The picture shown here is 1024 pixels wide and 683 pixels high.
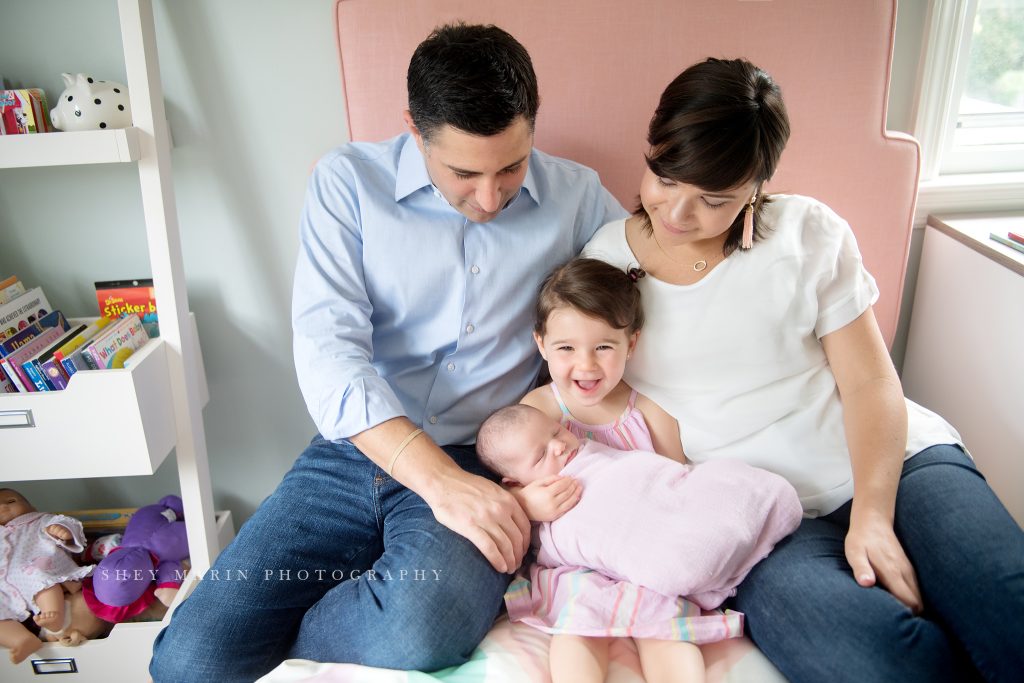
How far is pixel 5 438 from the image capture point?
139cm

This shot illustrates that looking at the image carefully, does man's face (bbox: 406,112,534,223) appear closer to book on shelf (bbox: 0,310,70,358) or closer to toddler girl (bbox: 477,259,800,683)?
toddler girl (bbox: 477,259,800,683)

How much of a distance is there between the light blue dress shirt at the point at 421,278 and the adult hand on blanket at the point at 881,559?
2.15 ft

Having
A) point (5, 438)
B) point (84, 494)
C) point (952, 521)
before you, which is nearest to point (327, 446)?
point (5, 438)

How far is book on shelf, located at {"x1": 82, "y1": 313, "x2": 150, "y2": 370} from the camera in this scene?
1419 mm

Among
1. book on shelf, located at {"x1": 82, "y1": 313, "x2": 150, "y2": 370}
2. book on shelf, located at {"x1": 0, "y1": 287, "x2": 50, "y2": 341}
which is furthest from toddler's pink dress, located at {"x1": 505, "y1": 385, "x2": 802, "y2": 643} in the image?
book on shelf, located at {"x1": 0, "y1": 287, "x2": 50, "y2": 341}

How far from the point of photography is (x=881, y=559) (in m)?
1.05

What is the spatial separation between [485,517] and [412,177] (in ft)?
2.01

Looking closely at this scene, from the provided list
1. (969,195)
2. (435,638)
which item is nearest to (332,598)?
(435,638)

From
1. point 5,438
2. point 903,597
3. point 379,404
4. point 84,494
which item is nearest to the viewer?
point 903,597

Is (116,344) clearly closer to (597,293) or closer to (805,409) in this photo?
(597,293)

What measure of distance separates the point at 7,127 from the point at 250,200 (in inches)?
18.6

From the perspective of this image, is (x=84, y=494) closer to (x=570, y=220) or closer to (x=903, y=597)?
(x=570, y=220)

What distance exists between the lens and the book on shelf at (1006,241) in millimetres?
1471

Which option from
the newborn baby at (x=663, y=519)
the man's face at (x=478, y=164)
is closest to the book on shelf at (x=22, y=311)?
the man's face at (x=478, y=164)
